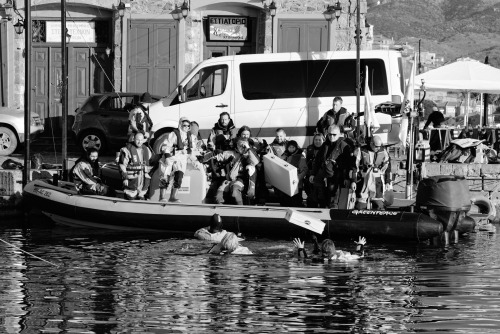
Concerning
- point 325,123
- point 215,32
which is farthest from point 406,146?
point 215,32

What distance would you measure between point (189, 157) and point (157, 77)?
10707 mm

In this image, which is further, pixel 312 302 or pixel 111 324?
pixel 312 302

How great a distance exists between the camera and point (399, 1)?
96688mm

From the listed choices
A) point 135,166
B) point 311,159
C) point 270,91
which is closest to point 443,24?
point 270,91

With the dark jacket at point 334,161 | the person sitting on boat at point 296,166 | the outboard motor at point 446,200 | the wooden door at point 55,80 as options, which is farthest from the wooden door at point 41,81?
the outboard motor at point 446,200

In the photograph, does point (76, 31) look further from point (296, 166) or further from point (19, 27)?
point (296, 166)

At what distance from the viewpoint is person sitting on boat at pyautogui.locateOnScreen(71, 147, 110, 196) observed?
25.8 meters

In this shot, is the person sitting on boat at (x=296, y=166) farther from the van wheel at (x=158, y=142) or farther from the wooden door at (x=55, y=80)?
the wooden door at (x=55, y=80)

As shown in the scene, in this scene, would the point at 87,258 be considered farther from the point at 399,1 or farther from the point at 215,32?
the point at 399,1

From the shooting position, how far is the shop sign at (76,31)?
3666cm

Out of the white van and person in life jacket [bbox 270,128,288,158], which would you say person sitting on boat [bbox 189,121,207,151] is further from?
the white van

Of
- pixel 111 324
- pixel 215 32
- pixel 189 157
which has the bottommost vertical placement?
pixel 111 324

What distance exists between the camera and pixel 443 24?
94688 millimetres

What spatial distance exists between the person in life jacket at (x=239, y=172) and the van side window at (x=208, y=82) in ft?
11.2
